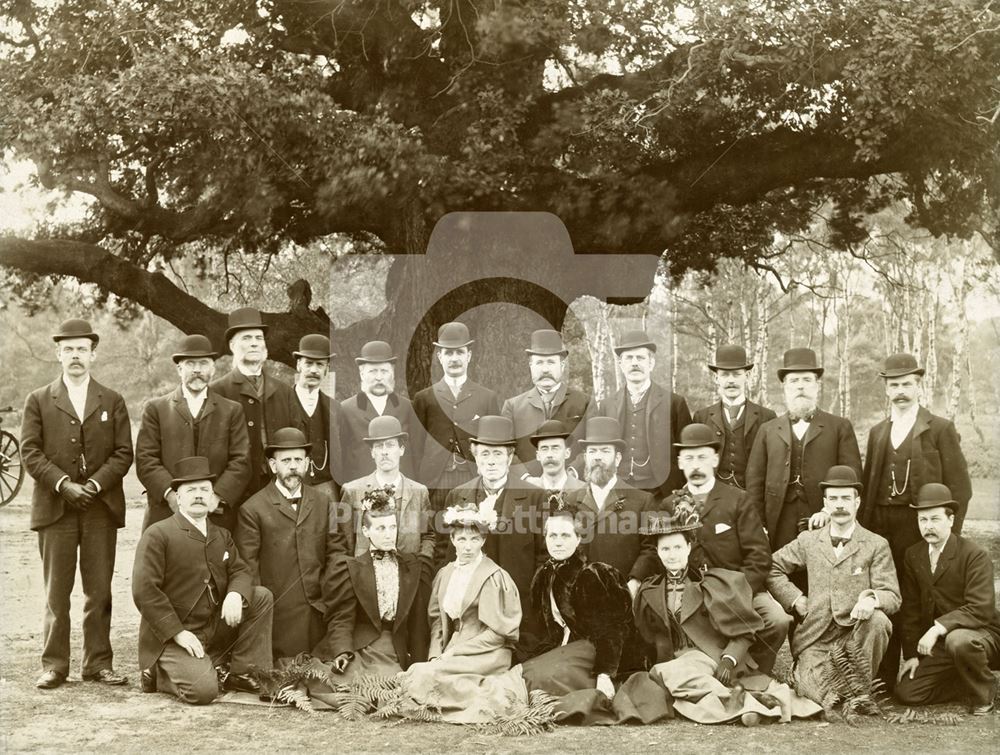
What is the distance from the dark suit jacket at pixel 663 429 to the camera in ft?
22.8

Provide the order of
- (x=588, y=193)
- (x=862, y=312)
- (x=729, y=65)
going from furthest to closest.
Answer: (x=862, y=312) → (x=588, y=193) → (x=729, y=65)

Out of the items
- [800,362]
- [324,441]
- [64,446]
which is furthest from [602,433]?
[64,446]

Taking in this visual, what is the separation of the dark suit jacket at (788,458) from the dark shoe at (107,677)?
4.18 metres

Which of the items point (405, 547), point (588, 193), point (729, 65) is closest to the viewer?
point (405, 547)

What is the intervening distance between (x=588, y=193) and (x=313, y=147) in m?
2.94

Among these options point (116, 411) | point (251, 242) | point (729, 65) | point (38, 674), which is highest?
point (729, 65)

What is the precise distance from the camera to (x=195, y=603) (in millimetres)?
6223

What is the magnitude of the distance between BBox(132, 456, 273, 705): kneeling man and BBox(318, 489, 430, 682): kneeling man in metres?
0.45

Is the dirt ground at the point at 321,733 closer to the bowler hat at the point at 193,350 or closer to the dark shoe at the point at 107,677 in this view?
the dark shoe at the point at 107,677

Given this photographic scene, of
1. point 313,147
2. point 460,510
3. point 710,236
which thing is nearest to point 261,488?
point 460,510

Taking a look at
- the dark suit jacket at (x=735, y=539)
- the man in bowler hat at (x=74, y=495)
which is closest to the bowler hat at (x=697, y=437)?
the dark suit jacket at (x=735, y=539)

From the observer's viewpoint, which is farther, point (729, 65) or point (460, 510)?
point (729, 65)

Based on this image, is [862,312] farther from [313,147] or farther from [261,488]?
[261,488]

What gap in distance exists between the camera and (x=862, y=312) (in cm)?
3994
